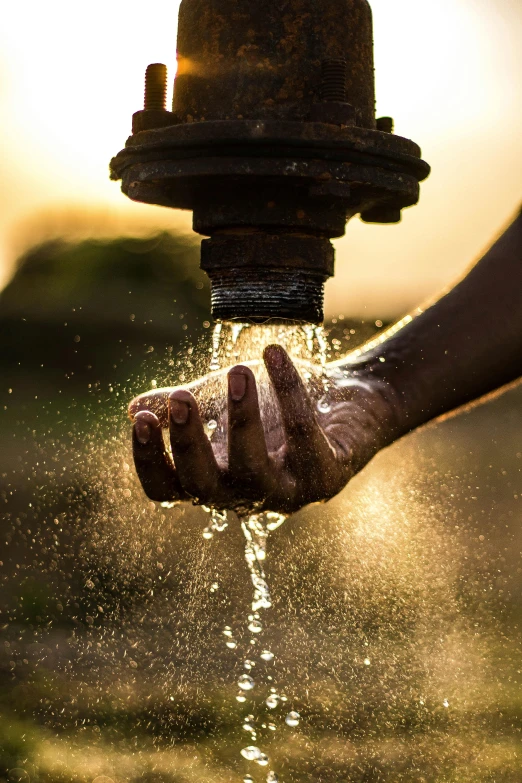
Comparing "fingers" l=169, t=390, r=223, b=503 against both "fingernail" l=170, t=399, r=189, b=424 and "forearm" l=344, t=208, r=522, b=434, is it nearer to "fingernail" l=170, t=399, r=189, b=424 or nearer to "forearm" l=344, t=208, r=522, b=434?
"fingernail" l=170, t=399, r=189, b=424

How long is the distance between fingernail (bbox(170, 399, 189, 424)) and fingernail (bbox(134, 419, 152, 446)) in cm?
12

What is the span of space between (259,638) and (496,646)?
1.07 m

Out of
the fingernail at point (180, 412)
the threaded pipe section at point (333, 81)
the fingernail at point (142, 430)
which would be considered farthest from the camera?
the fingernail at point (142, 430)

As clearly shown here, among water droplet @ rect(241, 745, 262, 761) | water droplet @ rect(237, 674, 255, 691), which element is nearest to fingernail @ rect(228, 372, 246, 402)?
water droplet @ rect(241, 745, 262, 761)

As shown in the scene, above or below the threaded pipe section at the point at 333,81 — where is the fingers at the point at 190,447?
below

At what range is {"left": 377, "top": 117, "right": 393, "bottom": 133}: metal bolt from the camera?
1352 mm

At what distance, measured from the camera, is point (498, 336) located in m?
1.46

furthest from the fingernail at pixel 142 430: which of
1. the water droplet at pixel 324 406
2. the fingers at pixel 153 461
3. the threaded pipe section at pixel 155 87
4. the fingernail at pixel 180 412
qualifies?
the threaded pipe section at pixel 155 87

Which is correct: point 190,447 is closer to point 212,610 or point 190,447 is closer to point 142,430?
point 142,430

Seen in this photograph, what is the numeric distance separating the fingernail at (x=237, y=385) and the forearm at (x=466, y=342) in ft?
1.23

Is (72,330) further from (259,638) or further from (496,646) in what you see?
(496,646)

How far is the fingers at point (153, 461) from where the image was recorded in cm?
140

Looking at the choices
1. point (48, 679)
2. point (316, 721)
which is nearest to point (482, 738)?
point (316, 721)

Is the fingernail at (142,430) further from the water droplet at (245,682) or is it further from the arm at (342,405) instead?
the water droplet at (245,682)
